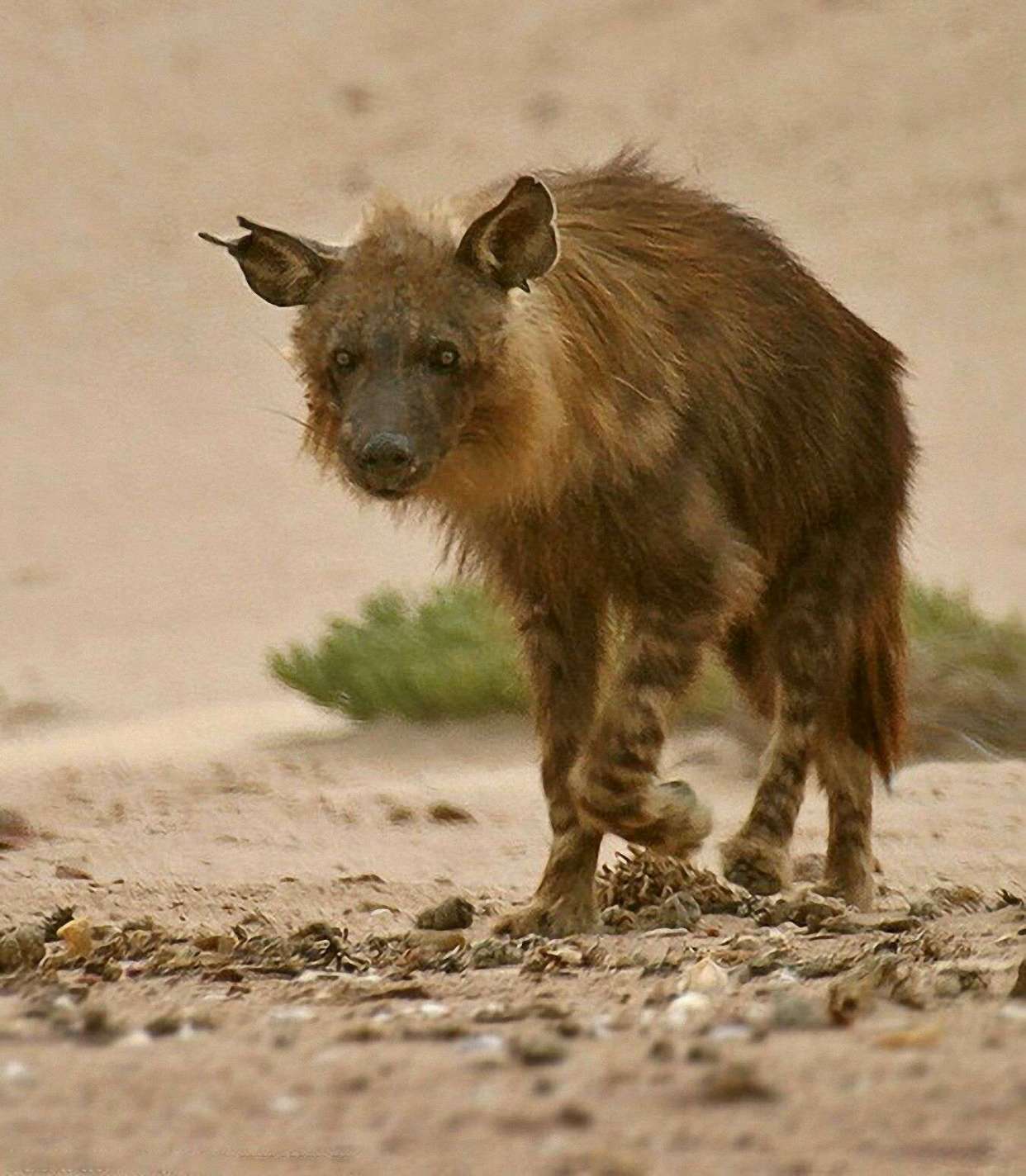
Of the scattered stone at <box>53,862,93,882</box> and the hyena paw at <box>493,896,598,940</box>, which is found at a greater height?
the hyena paw at <box>493,896,598,940</box>

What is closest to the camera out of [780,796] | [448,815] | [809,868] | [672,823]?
[672,823]

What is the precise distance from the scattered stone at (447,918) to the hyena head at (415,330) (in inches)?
46.3

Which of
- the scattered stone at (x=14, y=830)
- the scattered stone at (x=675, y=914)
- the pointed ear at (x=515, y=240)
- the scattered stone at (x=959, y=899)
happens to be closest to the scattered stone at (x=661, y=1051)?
the scattered stone at (x=675, y=914)

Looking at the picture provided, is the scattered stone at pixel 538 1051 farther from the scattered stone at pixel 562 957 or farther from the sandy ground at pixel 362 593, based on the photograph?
the scattered stone at pixel 562 957

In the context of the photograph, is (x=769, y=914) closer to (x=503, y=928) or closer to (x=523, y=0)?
(x=503, y=928)

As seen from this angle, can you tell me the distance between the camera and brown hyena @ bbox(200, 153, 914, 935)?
22.0 ft

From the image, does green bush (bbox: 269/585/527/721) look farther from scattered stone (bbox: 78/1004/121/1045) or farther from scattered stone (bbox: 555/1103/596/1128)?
scattered stone (bbox: 555/1103/596/1128)

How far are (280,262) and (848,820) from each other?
252 cm

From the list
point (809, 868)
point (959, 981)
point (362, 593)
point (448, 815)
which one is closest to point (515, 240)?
point (959, 981)

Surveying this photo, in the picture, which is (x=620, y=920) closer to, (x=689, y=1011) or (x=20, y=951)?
(x=20, y=951)

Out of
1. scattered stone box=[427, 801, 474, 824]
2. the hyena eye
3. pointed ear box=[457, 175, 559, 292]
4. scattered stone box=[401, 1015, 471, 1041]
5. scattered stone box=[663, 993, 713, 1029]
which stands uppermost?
pointed ear box=[457, 175, 559, 292]

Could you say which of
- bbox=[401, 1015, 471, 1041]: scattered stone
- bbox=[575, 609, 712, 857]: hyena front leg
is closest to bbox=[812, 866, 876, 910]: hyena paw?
bbox=[575, 609, 712, 857]: hyena front leg

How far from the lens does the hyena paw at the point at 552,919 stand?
7.05m

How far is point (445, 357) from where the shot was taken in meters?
6.66
